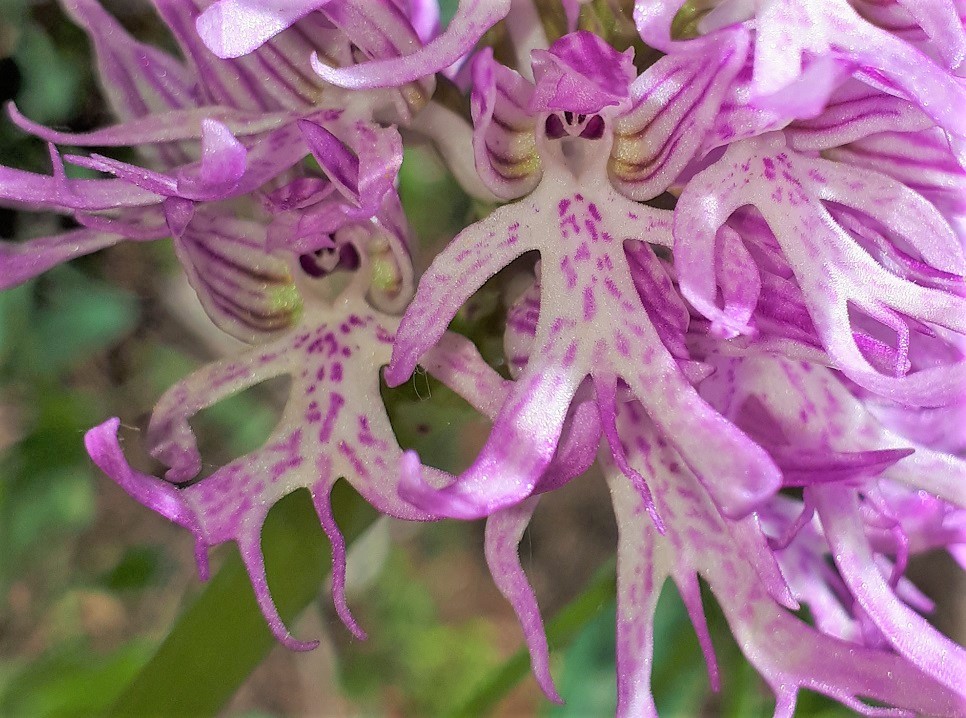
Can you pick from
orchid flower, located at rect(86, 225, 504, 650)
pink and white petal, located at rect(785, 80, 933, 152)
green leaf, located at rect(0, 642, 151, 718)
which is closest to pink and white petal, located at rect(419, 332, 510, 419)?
orchid flower, located at rect(86, 225, 504, 650)

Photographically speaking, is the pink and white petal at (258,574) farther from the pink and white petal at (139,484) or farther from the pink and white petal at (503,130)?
the pink and white petal at (503,130)

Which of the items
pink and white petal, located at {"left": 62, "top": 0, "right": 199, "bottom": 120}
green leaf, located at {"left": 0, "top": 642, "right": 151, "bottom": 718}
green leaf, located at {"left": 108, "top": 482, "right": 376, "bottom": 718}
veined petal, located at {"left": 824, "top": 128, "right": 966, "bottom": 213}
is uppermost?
pink and white petal, located at {"left": 62, "top": 0, "right": 199, "bottom": 120}

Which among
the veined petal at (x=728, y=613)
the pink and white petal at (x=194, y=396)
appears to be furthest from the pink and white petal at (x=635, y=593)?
the pink and white petal at (x=194, y=396)

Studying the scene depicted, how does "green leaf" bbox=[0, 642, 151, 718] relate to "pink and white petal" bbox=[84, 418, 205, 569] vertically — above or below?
below

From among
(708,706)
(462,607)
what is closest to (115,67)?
(462,607)

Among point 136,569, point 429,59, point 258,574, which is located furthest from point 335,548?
point 136,569

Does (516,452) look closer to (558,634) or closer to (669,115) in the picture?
(669,115)

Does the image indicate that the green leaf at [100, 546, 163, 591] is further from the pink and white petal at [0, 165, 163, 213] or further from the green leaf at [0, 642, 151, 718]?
the pink and white petal at [0, 165, 163, 213]

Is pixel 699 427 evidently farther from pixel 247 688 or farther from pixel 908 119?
pixel 247 688
